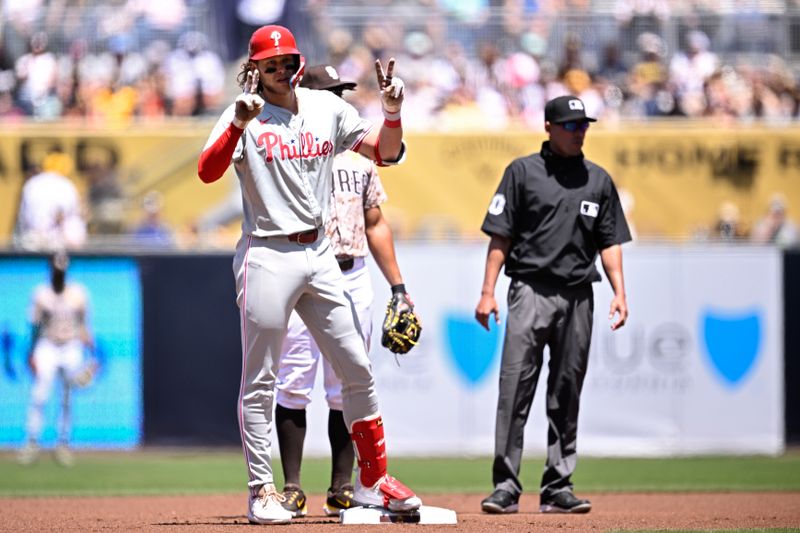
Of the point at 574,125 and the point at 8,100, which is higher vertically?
the point at 8,100

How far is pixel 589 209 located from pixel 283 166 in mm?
2270

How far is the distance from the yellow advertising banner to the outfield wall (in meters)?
2.11

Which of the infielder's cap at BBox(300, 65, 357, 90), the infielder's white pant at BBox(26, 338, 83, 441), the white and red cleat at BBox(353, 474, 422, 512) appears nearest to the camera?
the white and red cleat at BBox(353, 474, 422, 512)

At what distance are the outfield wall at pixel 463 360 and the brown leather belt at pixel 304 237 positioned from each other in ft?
22.5

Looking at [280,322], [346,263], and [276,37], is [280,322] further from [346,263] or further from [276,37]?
[276,37]

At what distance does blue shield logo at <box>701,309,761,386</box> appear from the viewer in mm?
13414

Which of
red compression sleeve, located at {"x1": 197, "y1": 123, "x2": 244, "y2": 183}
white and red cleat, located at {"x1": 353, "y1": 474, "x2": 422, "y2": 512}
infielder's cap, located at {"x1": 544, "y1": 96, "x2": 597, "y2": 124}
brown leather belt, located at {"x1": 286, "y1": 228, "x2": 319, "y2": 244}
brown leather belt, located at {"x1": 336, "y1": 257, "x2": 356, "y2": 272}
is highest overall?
infielder's cap, located at {"x1": 544, "y1": 96, "x2": 597, "y2": 124}

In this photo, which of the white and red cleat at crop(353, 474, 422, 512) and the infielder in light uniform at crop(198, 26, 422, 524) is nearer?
the infielder in light uniform at crop(198, 26, 422, 524)

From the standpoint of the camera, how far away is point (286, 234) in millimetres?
6238

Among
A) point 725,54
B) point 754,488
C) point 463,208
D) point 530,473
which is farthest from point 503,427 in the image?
point 725,54

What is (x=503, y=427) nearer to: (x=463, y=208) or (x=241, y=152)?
(x=241, y=152)

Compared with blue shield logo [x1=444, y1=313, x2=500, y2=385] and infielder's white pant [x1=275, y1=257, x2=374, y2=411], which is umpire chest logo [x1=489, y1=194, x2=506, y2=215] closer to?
infielder's white pant [x1=275, y1=257, x2=374, y2=411]

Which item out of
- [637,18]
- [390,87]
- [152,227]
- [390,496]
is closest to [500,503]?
[390,496]

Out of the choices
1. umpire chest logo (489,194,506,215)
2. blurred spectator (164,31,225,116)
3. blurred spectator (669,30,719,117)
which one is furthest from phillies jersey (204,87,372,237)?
blurred spectator (669,30,719,117)
